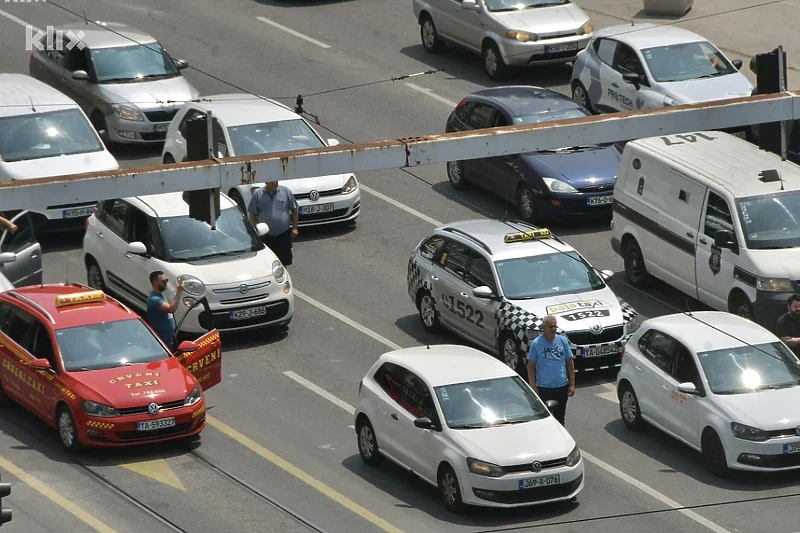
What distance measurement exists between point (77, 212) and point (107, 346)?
662cm

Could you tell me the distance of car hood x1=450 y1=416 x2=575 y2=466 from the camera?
59.4 ft

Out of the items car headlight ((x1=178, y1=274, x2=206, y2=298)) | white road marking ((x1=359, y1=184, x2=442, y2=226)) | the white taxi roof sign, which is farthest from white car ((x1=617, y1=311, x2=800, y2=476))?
white road marking ((x1=359, y1=184, x2=442, y2=226))

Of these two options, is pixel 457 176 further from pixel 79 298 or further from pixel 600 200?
pixel 79 298

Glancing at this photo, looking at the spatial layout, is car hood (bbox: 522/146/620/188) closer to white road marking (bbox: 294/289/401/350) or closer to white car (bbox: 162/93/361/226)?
white car (bbox: 162/93/361/226)

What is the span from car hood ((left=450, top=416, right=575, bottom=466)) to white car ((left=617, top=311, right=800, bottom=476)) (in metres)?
1.79

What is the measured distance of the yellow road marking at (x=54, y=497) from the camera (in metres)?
17.8

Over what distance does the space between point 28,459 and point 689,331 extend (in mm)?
7547

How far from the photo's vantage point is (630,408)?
20750 mm

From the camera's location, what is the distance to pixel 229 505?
18.4 m

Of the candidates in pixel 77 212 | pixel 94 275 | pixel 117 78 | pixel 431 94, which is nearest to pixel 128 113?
pixel 117 78

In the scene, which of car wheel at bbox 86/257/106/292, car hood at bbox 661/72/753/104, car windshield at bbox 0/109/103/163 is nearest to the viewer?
car wheel at bbox 86/257/106/292

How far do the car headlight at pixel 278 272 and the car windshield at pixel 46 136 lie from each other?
5408 mm

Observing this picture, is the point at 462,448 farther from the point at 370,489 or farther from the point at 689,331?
the point at 689,331

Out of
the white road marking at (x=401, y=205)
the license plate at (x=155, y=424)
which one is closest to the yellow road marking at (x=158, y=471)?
the license plate at (x=155, y=424)
